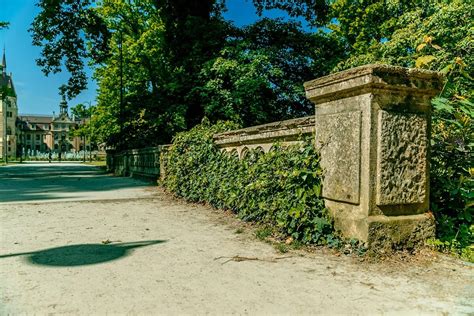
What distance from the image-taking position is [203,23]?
13930 millimetres

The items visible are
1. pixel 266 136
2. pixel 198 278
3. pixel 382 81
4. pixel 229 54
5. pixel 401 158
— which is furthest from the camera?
pixel 229 54

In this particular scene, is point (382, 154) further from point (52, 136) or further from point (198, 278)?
point (52, 136)

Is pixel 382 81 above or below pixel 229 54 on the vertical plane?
below

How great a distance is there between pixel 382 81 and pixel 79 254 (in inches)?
131

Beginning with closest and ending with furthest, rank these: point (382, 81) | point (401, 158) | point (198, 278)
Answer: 1. point (198, 278)
2. point (382, 81)
3. point (401, 158)

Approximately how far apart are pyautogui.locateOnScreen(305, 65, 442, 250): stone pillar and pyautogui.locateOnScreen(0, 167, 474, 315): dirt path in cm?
41

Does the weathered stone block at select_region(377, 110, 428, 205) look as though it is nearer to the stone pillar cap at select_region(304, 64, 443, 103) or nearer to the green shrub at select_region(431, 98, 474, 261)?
the stone pillar cap at select_region(304, 64, 443, 103)

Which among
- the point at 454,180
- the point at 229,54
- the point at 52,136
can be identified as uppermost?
the point at 52,136

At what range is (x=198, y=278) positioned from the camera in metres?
2.90

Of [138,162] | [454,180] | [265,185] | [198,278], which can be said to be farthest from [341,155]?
[138,162]

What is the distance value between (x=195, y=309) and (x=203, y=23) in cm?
1314

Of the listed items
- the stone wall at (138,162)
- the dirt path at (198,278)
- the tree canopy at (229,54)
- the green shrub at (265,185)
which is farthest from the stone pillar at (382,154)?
the stone wall at (138,162)

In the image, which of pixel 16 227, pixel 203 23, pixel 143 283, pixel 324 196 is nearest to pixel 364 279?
pixel 324 196

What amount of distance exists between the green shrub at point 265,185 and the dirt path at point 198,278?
1.31 feet
